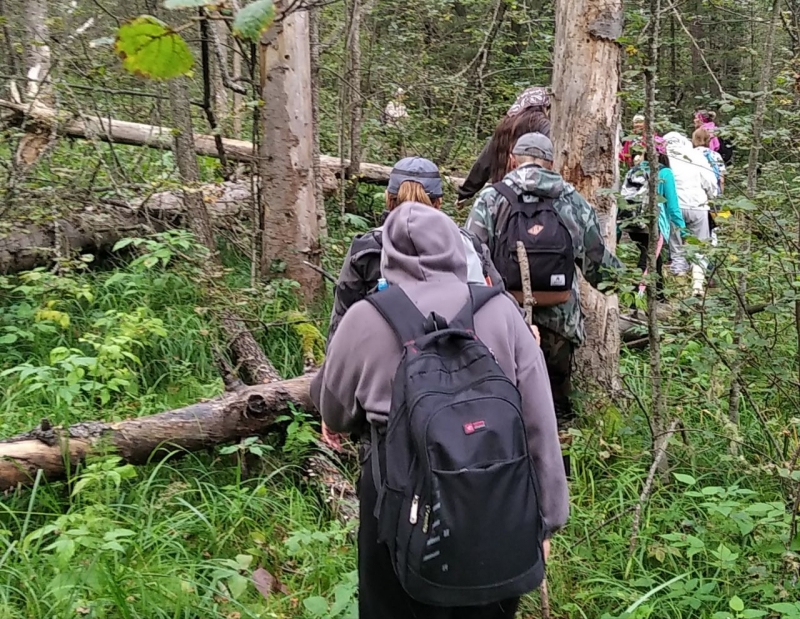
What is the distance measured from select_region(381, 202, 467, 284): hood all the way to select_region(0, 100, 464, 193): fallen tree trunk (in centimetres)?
361

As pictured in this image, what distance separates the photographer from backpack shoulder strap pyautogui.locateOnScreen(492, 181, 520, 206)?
3.59 meters

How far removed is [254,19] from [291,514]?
2.76 m

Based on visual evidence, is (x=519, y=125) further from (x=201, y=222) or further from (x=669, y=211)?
(x=201, y=222)

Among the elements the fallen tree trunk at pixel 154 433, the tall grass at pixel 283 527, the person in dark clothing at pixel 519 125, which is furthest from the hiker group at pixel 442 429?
the person in dark clothing at pixel 519 125

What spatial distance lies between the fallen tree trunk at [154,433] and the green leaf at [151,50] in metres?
2.57

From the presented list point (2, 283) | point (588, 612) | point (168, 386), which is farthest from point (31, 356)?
point (588, 612)

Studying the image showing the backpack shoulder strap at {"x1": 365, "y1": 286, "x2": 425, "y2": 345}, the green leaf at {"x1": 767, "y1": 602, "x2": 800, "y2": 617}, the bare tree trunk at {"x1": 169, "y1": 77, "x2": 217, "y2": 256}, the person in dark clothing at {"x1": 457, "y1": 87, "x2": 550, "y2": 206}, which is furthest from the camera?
the bare tree trunk at {"x1": 169, "y1": 77, "x2": 217, "y2": 256}

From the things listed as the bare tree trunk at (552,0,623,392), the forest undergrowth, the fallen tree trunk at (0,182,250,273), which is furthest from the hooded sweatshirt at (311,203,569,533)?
the fallen tree trunk at (0,182,250,273)

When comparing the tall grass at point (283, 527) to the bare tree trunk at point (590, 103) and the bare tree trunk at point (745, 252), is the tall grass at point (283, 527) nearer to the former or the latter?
the bare tree trunk at point (745, 252)

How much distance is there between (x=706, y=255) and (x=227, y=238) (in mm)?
4548

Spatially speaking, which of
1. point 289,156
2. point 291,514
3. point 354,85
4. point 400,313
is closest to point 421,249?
point 400,313

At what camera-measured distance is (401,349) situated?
196 cm

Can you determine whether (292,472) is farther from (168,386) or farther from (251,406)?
(168,386)

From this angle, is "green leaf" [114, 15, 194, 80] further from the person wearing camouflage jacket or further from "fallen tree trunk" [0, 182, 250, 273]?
"fallen tree trunk" [0, 182, 250, 273]
